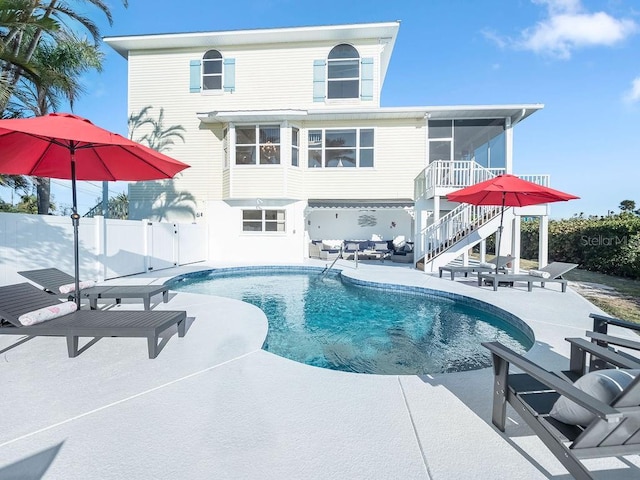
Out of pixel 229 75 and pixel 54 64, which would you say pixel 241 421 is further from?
pixel 54 64

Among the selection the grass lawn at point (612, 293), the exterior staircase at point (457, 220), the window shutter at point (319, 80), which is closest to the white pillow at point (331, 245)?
the exterior staircase at point (457, 220)

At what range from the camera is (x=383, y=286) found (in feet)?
32.9

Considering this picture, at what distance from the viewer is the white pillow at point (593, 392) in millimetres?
2091

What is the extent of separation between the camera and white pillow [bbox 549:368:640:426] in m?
2.09

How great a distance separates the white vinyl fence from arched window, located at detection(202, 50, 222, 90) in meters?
7.67

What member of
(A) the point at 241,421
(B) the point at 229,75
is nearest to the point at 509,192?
(A) the point at 241,421

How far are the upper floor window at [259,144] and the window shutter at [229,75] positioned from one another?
2.75 m

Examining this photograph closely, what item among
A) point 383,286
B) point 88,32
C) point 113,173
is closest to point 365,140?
point 383,286

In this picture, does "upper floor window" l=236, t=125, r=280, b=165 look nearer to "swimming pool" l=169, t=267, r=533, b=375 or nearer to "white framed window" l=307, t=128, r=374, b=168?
"white framed window" l=307, t=128, r=374, b=168

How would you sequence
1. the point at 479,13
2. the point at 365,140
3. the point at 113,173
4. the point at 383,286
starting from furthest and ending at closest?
the point at 365,140
the point at 479,13
the point at 383,286
the point at 113,173

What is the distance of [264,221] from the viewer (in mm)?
16016

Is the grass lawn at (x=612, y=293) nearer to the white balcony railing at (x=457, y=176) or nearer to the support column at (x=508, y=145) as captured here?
the white balcony railing at (x=457, y=176)

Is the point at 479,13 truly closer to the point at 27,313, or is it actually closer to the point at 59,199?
the point at 27,313

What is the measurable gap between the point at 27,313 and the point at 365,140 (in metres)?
14.4
